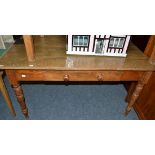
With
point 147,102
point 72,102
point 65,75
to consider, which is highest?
point 65,75

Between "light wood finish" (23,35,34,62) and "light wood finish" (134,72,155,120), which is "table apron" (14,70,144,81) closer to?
"light wood finish" (23,35,34,62)

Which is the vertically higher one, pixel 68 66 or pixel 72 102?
pixel 68 66

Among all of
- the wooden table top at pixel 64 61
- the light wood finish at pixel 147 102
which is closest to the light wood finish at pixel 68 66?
the wooden table top at pixel 64 61

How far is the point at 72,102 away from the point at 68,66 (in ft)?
2.46

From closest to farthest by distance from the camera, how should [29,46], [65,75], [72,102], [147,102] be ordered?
1. [29,46]
2. [65,75]
3. [147,102]
4. [72,102]

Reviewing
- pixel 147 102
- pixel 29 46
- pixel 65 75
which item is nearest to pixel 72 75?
pixel 65 75

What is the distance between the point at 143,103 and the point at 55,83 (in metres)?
1.06

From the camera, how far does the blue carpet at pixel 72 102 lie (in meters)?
1.54

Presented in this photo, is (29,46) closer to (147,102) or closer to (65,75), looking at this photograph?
(65,75)

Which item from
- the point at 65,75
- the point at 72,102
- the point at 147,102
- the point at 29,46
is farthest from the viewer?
the point at 72,102

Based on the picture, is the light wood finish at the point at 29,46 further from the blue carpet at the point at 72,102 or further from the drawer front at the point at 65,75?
the blue carpet at the point at 72,102

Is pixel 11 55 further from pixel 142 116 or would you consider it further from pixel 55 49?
pixel 142 116

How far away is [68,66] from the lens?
1.03 m
